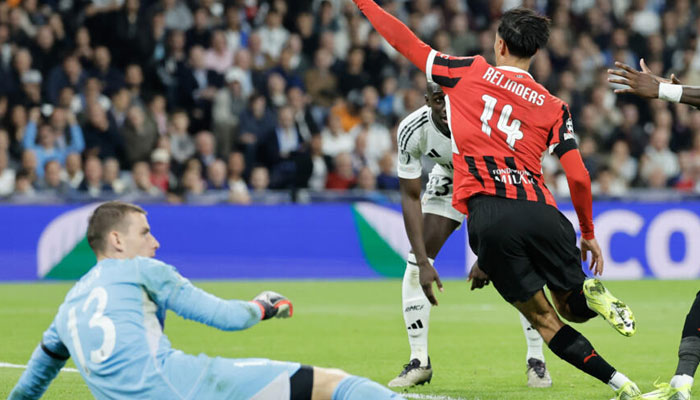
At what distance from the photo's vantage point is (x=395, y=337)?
9758 millimetres

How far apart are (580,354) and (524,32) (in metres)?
1.76

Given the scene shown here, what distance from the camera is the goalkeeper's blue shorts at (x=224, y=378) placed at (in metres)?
4.16

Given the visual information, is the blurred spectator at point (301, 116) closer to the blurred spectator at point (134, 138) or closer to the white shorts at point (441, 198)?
the blurred spectator at point (134, 138)

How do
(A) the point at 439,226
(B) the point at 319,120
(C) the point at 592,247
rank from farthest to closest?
(B) the point at 319,120 → (A) the point at 439,226 → (C) the point at 592,247

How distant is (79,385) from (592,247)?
132 inches

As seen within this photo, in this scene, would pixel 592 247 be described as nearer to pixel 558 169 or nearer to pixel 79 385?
pixel 79 385

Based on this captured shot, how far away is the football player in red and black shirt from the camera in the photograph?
5656 millimetres

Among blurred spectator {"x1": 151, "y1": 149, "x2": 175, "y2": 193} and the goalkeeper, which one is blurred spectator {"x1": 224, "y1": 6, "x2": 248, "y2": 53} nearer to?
blurred spectator {"x1": 151, "y1": 149, "x2": 175, "y2": 193}

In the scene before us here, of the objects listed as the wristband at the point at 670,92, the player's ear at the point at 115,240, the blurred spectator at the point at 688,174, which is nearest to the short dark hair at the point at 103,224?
the player's ear at the point at 115,240

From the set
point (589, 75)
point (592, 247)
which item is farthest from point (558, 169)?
point (592, 247)

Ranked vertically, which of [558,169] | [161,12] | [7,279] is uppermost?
[161,12]

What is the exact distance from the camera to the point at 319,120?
17734 millimetres

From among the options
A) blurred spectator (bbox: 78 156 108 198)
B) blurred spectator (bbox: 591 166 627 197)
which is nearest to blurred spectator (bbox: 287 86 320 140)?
blurred spectator (bbox: 78 156 108 198)

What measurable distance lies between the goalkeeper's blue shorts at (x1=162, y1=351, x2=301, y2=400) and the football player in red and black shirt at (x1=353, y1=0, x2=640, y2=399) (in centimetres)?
183
